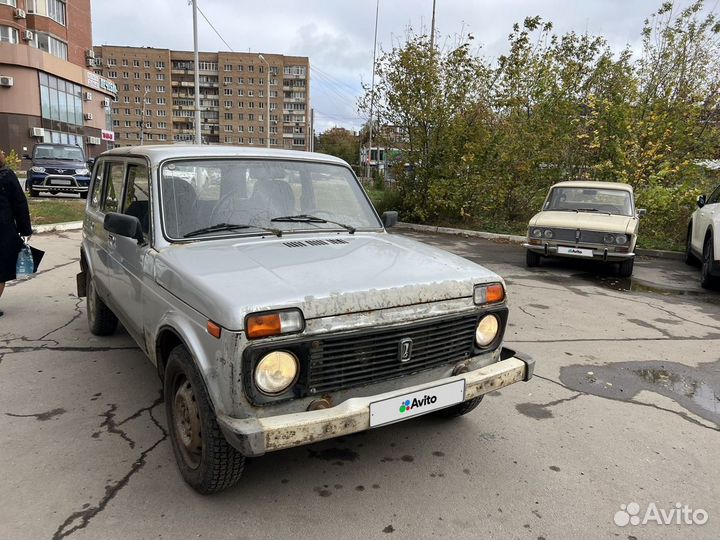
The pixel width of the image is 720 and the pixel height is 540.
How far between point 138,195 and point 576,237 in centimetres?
737

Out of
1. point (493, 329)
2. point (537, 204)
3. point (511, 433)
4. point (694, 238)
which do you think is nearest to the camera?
point (493, 329)

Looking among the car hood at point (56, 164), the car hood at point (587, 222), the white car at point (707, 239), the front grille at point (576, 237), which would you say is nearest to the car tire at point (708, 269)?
the white car at point (707, 239)

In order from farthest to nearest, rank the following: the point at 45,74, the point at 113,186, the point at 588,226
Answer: the point at 45,74
the point at 588,226
the point at 113,186

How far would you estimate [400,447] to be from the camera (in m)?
3.17

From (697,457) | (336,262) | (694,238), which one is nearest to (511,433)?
(697,457)

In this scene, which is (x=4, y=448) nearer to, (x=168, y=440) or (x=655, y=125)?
(x=168, y=440)

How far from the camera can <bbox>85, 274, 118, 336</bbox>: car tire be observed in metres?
4.84

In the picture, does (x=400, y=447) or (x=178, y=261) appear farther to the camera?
(x=400, y=447)

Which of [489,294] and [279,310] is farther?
[489,294]

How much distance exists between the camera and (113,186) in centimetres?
431

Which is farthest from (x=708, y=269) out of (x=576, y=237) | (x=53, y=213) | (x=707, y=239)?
(x=53, y=213)

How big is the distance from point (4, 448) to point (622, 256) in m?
8.56

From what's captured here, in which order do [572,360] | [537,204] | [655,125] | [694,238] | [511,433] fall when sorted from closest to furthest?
[511,433] → [572,360] → [694,238] → [655,125] → [537,204]

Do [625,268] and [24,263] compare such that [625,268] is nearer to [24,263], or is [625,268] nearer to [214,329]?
[214,329]
